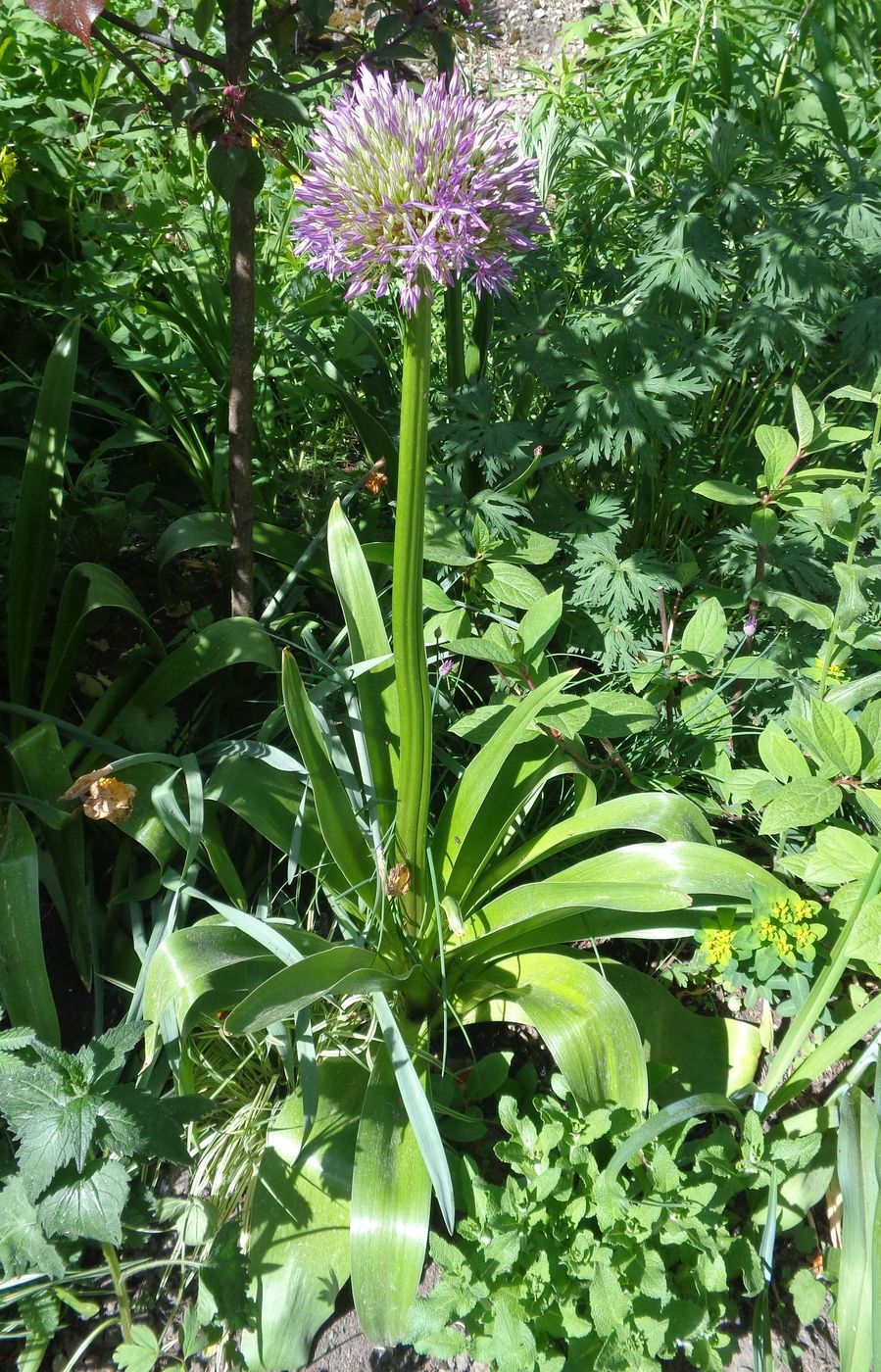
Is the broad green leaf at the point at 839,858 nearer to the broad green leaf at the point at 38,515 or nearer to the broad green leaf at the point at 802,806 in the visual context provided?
the broad green leaf at the point at 802,806

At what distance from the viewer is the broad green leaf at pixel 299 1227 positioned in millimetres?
1316

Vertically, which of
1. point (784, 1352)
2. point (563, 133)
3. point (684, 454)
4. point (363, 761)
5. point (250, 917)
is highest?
point (563, 133)

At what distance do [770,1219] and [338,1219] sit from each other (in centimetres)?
61

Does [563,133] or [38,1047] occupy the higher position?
[563,133]

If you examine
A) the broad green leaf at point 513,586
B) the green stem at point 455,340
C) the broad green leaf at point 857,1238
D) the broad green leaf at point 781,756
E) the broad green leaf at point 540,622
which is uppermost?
the green stem at point 455,340

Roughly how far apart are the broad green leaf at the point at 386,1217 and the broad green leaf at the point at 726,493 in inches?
43.6

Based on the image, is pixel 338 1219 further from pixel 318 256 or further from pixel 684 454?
pixel 684 454

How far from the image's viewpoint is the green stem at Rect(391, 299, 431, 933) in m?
1.05

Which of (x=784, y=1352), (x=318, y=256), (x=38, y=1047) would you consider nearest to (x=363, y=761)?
(x=38, y=1047)

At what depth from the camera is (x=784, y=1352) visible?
135cm

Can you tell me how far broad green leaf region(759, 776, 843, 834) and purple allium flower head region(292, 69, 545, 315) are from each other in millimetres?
877

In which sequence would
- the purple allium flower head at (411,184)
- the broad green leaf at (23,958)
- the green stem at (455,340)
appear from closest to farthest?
1. the purple allium flower head at (411,184)
2. the broad green leaf at (23,958)
3. the green stem at (455,340)

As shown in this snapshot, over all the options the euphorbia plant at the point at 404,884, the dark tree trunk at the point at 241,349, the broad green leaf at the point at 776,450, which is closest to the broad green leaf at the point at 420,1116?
the euphorbia plant at the point at 404,884

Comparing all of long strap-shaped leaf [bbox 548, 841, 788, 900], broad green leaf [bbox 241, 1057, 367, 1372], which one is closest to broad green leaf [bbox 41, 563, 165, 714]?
broad green leaf [bbox 241, 1057, 367, 1372]
